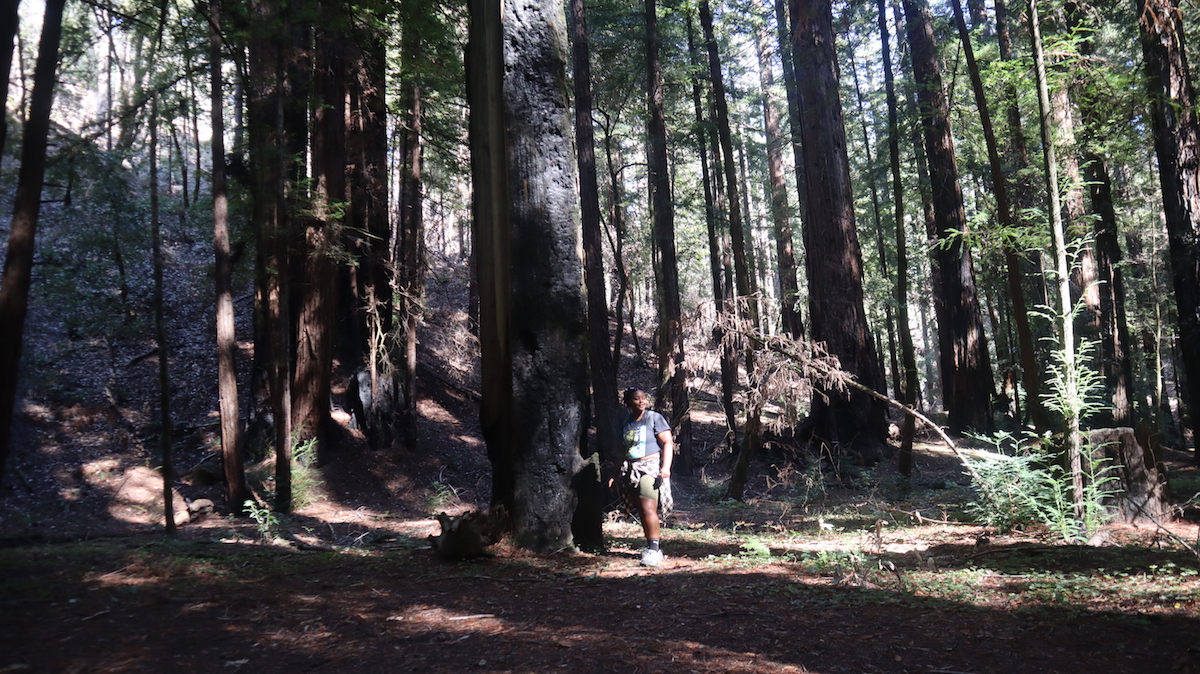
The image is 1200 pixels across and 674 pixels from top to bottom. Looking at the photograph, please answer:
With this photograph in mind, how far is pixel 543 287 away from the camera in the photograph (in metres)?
7.19

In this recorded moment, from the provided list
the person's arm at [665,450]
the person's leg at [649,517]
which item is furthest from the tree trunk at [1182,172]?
the person's leg at [649,517]

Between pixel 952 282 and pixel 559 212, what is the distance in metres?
17.4

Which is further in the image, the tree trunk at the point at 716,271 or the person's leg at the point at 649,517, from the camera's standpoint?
the tree trunk at the point at 716,271

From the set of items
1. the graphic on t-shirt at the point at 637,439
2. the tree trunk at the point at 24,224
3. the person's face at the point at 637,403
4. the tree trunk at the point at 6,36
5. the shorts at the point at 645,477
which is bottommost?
the shorts at the point at 645,477

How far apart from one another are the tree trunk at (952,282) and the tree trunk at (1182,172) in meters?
6.03

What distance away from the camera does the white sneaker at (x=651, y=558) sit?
22.9ft

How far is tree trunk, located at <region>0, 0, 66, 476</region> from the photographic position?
5.64 metres

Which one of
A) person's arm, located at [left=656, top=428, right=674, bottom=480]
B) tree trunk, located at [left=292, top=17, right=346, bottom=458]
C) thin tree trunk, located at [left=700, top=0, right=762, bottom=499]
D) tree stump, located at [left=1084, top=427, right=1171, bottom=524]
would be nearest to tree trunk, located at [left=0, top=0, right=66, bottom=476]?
person's arm, located at [left=656, top=428, right=674, bottom=480]

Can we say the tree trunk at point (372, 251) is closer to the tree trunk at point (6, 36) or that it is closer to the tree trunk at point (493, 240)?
the tree trunk at point (493, 240)

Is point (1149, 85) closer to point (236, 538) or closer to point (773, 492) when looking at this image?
point (773, 492)

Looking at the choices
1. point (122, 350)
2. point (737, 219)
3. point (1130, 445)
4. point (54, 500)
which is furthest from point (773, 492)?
point (122, 350)

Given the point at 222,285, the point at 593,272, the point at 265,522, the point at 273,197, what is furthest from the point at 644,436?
the point at 273,197

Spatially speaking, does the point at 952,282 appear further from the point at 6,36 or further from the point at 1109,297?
the point at 6,36

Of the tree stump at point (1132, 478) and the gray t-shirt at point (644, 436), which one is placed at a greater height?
the gray t-shirt at point (644, 436)
